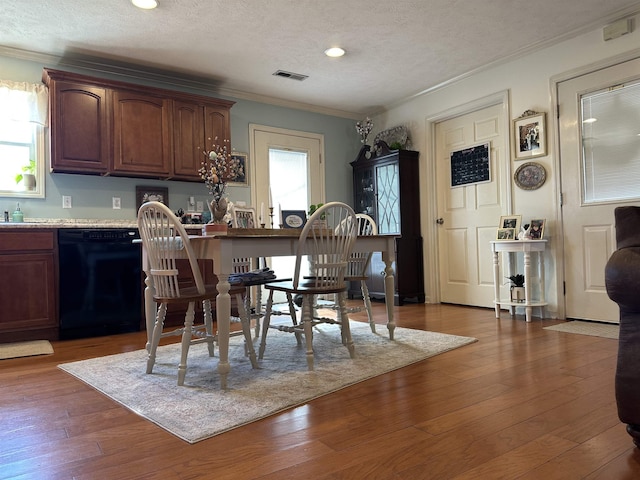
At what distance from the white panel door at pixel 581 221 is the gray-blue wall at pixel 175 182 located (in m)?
2.70

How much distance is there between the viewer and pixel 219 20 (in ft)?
11.5

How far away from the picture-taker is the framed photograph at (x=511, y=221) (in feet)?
13.4

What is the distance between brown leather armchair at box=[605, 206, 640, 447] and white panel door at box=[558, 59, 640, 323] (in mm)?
2420

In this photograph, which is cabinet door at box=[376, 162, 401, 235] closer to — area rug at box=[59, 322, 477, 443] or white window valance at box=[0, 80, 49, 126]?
area rug at box=[59, 322, 477, 443]

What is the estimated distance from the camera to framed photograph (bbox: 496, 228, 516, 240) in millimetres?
4090

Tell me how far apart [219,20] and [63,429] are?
2.96 meters

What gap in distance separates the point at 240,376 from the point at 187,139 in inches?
108

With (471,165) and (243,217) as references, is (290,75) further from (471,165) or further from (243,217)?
(471,165)

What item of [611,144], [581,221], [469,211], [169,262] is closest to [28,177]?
[169,262]

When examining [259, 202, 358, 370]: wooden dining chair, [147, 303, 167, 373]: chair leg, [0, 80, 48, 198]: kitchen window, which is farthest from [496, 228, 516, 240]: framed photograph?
[0, 80, 48, 198]: kitchen window

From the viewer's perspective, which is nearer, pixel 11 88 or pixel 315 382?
pixel 315 382

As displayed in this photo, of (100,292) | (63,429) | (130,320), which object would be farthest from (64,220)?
(63,429)

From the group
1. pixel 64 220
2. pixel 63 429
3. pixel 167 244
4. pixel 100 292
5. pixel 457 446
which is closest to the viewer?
pixel 457 446

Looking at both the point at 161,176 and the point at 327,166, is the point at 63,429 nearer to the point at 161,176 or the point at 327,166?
the point at 161,176
